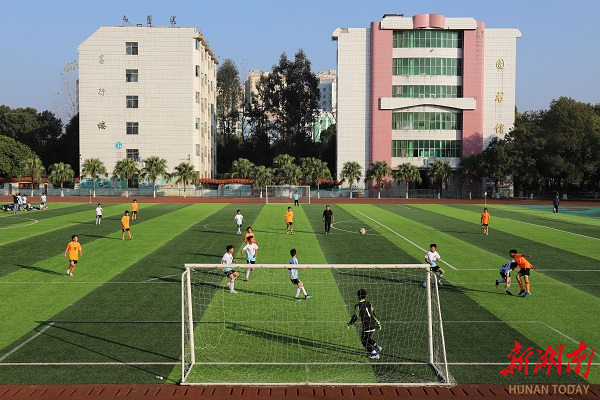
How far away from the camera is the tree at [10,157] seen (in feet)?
328

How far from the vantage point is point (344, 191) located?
93.5 meters

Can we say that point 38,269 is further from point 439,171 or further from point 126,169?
point 439,171

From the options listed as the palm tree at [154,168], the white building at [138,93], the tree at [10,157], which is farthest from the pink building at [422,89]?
the tree at [10,157]

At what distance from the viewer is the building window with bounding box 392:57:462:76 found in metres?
96.3

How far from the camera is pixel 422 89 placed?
96.6 meters

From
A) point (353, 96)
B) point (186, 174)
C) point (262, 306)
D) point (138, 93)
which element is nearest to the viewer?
point (262, 306)

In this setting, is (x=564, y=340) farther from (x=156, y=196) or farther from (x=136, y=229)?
(x=156, y=196)

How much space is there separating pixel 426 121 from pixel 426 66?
921 centimetres

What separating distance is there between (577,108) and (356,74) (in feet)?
117

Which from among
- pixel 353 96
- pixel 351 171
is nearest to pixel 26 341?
pixel 351 171

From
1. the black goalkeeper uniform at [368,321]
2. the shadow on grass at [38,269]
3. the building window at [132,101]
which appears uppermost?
the building window at [132,101]

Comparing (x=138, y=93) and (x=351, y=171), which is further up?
(x=138, y=93)

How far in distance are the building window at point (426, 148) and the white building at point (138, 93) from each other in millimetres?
35318

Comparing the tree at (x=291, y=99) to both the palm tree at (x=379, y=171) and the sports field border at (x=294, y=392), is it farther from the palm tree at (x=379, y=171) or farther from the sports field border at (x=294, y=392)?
the sports field border at (x=294, y=392)
